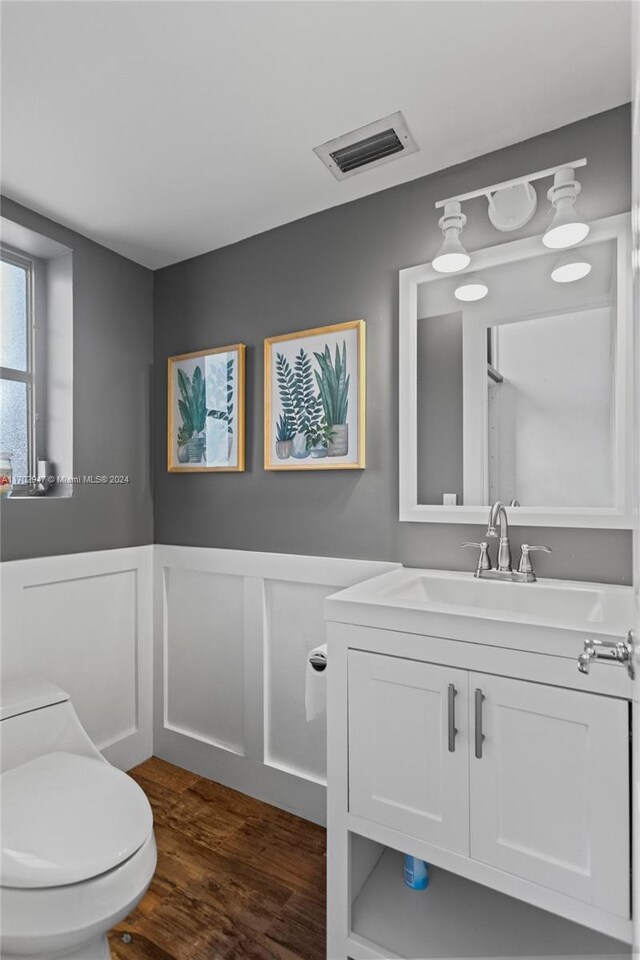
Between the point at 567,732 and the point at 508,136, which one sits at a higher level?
the point at 508,136

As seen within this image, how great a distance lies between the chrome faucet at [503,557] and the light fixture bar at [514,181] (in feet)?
3.05

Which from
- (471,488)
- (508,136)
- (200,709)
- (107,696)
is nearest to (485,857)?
(471,488)

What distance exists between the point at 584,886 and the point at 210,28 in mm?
1955

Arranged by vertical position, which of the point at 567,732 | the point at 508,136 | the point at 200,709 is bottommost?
the point at 200,709

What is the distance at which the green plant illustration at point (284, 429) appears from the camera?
195 cm

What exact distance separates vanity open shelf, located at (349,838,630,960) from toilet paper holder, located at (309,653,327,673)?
0.45m

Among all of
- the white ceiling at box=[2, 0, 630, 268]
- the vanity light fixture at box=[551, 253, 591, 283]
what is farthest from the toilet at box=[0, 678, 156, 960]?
the vanity light fixture at box=[551, 253, 591, 283]

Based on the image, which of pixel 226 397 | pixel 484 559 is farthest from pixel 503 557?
pixel 226 397

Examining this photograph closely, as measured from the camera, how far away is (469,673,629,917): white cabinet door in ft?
3.15

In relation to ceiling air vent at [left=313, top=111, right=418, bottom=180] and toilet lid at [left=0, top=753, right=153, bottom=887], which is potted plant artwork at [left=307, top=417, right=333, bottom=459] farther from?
toilet lid at [left=0, top=753, right=153, bottom=887]

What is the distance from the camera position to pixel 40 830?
119 cm

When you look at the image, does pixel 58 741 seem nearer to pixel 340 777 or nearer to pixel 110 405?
pixel 340 777

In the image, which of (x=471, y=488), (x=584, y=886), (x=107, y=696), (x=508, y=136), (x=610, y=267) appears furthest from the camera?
(x=107, y=696)

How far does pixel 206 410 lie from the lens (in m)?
2.19
